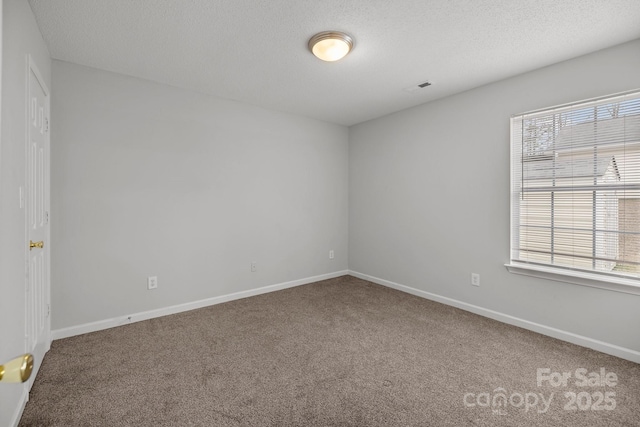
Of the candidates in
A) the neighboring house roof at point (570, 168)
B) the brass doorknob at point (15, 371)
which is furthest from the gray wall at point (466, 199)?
the brass doorknob at point (15, 371)

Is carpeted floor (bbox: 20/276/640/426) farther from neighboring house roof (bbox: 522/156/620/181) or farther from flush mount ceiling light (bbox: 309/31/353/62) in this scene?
flush mount ceiling light (bbox: 309/31/353/62)

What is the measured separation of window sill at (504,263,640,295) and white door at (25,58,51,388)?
390 cm

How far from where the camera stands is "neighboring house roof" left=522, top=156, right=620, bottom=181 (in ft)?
8.13

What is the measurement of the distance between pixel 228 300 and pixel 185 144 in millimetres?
1855

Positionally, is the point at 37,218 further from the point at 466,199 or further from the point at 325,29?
the point at 466,199

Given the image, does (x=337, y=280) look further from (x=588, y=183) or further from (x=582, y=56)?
(x=582, y=56)

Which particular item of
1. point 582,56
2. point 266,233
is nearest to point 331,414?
point 266,233

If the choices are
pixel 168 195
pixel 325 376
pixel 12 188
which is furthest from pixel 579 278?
pixel 12 188

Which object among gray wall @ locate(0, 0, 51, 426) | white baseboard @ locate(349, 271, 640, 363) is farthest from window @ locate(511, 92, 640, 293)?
gray wall @ locate(0, 0, 51, 426)

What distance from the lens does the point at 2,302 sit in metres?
1.50

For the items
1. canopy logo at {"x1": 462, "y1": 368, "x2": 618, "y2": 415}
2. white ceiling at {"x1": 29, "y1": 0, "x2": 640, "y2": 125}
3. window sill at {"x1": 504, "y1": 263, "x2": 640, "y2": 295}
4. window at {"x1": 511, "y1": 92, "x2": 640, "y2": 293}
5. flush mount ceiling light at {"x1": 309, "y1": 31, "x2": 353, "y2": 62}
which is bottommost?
canopy logo at {"x1": 462, "y1": 368, "x2": 618, "y2": 415}

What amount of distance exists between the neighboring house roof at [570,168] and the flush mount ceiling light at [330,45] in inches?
79.9

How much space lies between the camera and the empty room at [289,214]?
6.18ft

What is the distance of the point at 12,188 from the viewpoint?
166 cm
